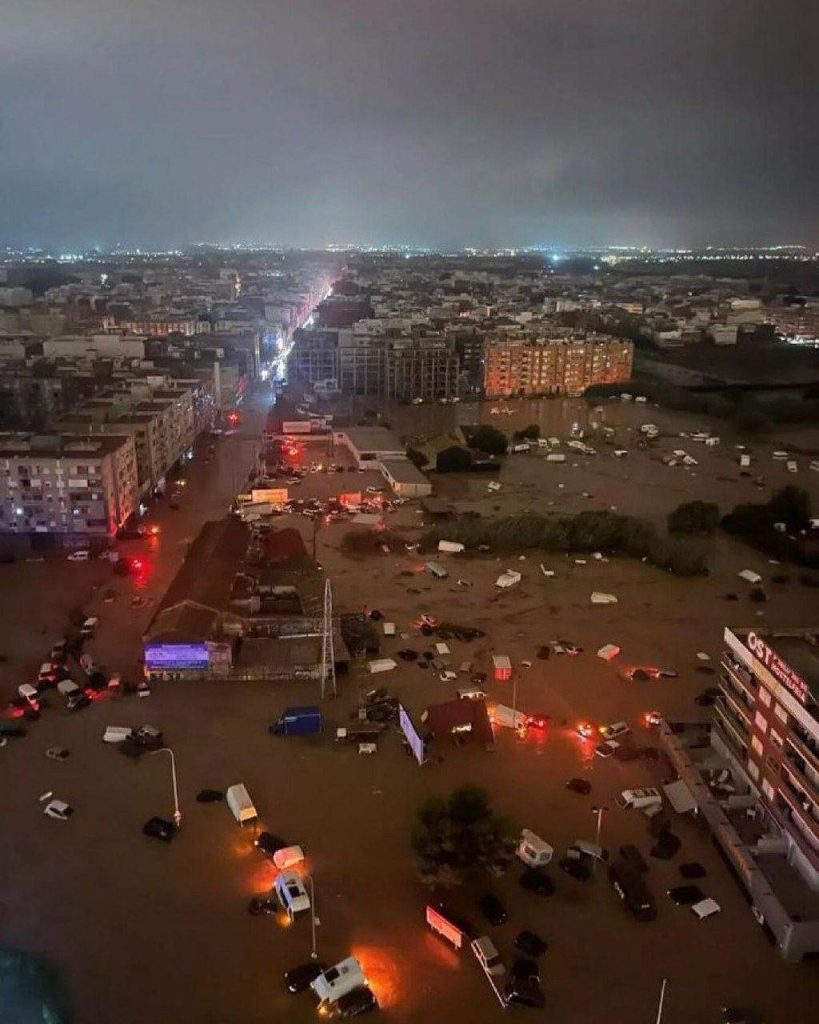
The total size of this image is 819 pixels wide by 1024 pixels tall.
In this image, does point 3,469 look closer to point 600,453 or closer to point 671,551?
point 671,551

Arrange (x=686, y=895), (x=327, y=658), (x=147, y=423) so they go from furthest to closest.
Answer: (x=147, y=423)
(x=327, y=658)
(x=686, y=895)

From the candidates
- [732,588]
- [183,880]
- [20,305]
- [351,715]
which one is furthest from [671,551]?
[20,305]

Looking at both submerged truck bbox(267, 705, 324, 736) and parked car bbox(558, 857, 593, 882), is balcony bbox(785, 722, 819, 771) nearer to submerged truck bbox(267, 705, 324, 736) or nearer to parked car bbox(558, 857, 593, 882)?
parked car bbox(558, 857, 593, 882)

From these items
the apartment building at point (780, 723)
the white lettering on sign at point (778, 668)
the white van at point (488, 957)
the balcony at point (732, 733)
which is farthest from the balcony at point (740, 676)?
the white van at point (488, 957)

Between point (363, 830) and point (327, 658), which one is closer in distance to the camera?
point (363, 830)

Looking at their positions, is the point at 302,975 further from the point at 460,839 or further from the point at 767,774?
the point at 767,774

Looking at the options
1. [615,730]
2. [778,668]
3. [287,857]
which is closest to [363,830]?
[287,857]
